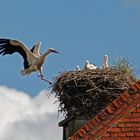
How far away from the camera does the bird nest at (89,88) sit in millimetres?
16344

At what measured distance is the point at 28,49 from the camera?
592 inches

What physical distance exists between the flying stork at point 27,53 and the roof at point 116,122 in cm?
320

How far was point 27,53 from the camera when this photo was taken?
14977mm

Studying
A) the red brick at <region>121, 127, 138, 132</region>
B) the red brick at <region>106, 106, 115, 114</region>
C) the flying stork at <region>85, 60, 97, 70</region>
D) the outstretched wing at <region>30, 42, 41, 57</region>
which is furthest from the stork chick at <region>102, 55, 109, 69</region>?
the red brick at <region>121, 127, 138, 132</region>

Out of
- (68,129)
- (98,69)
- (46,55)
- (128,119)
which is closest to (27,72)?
(46,55)

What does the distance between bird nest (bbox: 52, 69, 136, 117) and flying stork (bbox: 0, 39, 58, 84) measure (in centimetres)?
174

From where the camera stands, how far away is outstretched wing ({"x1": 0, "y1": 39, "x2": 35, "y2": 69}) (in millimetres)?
14938

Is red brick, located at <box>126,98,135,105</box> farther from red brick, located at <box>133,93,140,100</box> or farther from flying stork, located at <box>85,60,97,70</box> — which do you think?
flying stork, located at <box>85,60,97,70</box>

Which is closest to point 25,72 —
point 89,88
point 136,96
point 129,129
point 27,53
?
point 27,53

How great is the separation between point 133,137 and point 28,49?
4.63 metres

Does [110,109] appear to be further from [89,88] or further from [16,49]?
[89,88]

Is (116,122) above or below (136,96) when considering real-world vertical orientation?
below

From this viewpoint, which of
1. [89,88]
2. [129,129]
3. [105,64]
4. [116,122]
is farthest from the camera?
[105,64]

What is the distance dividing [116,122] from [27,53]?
4.24 meters
